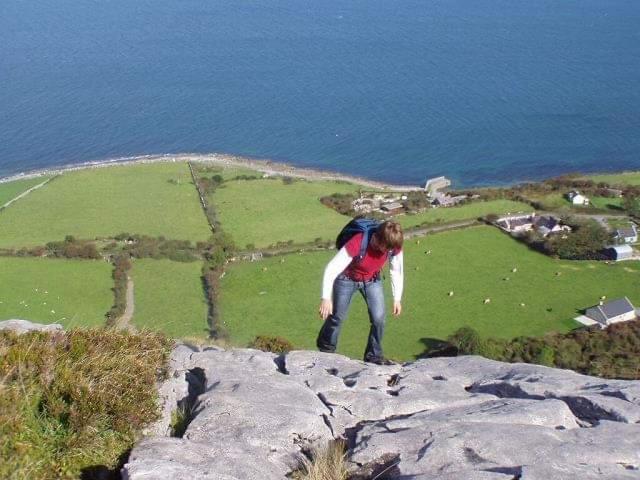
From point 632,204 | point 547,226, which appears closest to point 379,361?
point 547,226

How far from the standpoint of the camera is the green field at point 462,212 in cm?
4559

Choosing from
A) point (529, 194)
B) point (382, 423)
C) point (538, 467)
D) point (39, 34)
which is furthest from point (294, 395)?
point (39, 34)

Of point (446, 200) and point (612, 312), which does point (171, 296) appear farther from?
point (446, 200)

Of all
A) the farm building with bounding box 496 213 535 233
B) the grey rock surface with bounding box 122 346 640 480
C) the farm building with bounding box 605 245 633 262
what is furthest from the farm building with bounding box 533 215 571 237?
the grey rock surface with bounding box 122 346 640 480

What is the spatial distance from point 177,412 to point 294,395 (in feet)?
5.14

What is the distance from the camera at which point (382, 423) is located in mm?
8281

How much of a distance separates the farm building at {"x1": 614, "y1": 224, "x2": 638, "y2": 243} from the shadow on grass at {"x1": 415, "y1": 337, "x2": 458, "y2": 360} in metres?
17.5

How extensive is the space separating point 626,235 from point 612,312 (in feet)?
39.3

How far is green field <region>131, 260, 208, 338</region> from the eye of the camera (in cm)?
3183

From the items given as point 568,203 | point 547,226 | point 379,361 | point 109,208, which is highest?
point 379,361

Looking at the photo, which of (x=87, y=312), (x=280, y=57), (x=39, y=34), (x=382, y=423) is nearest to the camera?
(x=382, y=423)

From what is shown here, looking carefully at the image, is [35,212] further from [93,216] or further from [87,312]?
[87,312]

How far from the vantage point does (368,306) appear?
36.7 ft

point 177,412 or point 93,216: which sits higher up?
point 177,412
